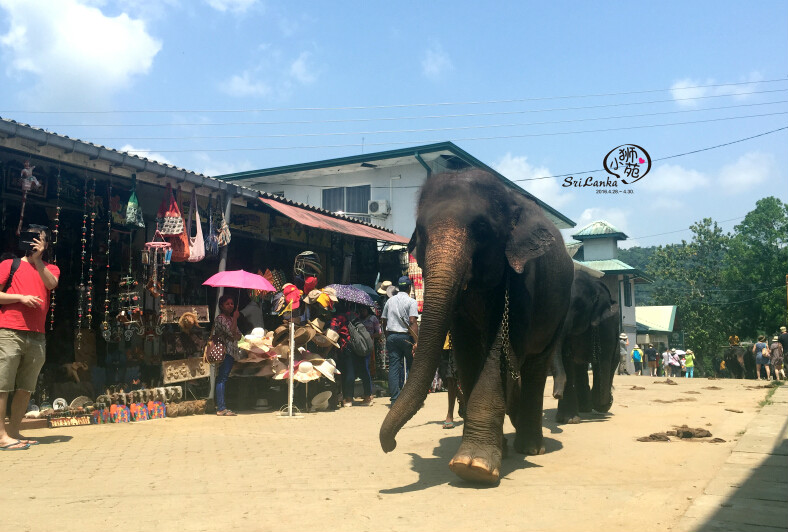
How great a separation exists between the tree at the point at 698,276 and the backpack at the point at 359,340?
44312mm

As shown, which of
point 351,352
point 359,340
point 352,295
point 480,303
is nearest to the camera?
point 480,303

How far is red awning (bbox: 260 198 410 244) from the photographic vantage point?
1155cm

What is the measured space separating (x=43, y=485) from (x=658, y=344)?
51.5 meters

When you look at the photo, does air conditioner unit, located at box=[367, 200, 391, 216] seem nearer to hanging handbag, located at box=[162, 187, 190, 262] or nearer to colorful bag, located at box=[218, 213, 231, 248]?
colorful bag, located at box=[218, 213, 231, 248]

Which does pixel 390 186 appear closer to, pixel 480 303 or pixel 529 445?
pixel 529 445

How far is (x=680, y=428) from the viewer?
721 centimetres

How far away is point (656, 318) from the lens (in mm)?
53344

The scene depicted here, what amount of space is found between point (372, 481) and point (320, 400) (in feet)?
17.2

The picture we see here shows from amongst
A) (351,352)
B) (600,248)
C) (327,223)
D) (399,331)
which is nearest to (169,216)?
(327,223)

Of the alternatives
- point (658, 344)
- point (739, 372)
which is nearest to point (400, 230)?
point (739, 372)

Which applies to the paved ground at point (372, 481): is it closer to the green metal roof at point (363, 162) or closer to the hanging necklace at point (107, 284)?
the hanging necklace at point (107, 284)

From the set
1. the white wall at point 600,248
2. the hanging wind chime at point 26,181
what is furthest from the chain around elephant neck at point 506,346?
the white wall at point 600,248

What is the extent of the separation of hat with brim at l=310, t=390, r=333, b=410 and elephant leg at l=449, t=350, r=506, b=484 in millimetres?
5259

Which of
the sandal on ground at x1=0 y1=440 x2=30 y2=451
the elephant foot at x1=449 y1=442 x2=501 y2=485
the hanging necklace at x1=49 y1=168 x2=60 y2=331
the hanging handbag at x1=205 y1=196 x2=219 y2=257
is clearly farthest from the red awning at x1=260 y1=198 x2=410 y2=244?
the elephant foot at x1=449 y1=442 x2=501 y2=485
